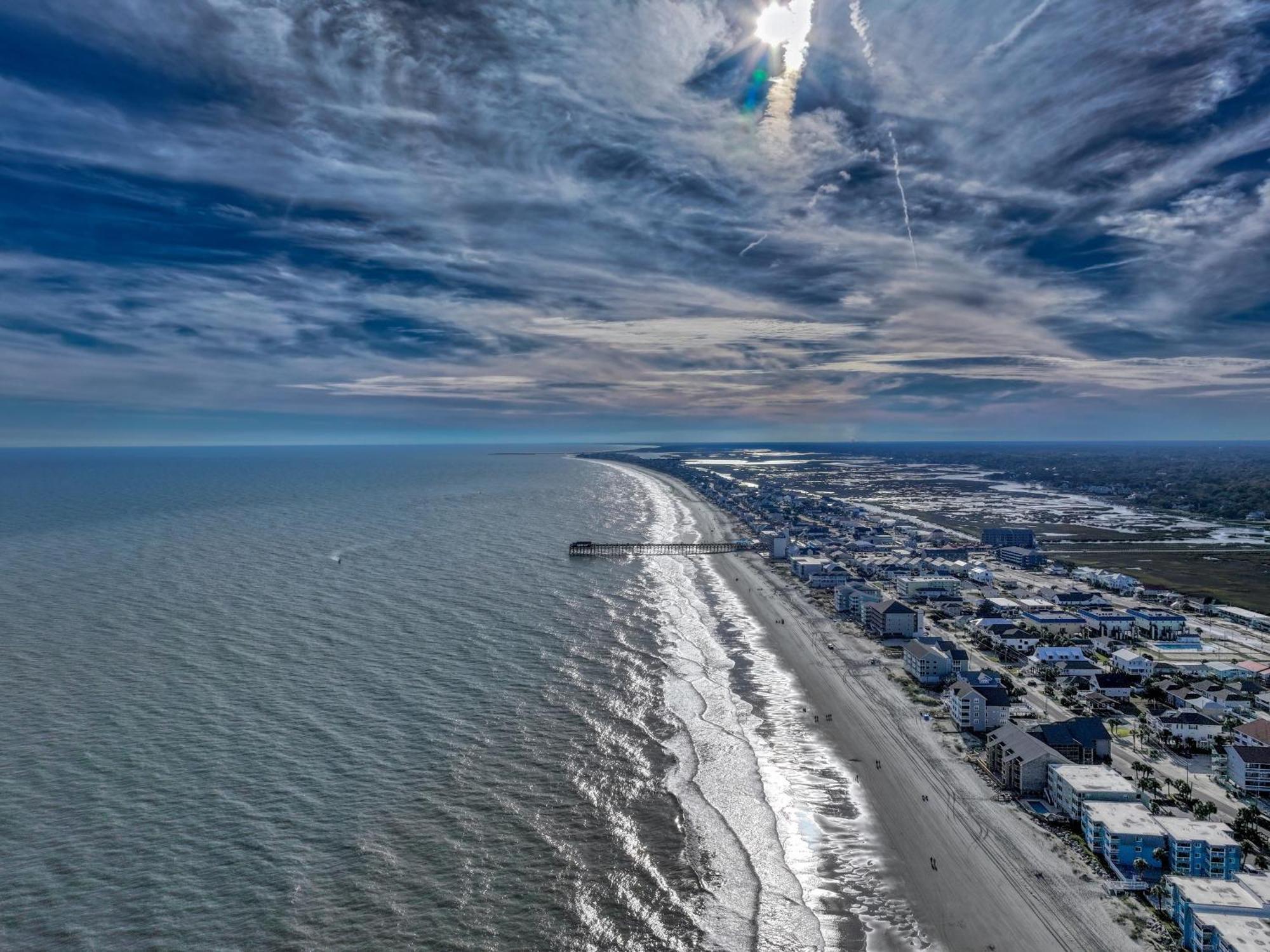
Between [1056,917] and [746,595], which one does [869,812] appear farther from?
[746,595]

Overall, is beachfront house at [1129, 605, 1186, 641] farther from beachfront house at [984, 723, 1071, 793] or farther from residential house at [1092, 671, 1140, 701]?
beachfront house at [984, 723, 1071, 793]

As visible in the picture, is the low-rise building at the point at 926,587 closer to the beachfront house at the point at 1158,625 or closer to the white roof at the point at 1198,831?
the beachfront house at the point at 1158,625

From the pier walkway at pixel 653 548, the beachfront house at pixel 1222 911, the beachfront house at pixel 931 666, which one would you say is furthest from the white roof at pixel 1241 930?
the pier walkway at pixel 653 548

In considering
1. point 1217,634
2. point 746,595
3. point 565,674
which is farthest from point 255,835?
point 1217,634

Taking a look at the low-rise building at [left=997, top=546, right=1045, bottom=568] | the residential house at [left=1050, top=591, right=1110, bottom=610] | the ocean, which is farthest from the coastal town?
the ocean

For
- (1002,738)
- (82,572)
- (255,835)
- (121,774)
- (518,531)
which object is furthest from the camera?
(518,531)

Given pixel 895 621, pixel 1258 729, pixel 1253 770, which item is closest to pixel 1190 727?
pixel 1258 729
